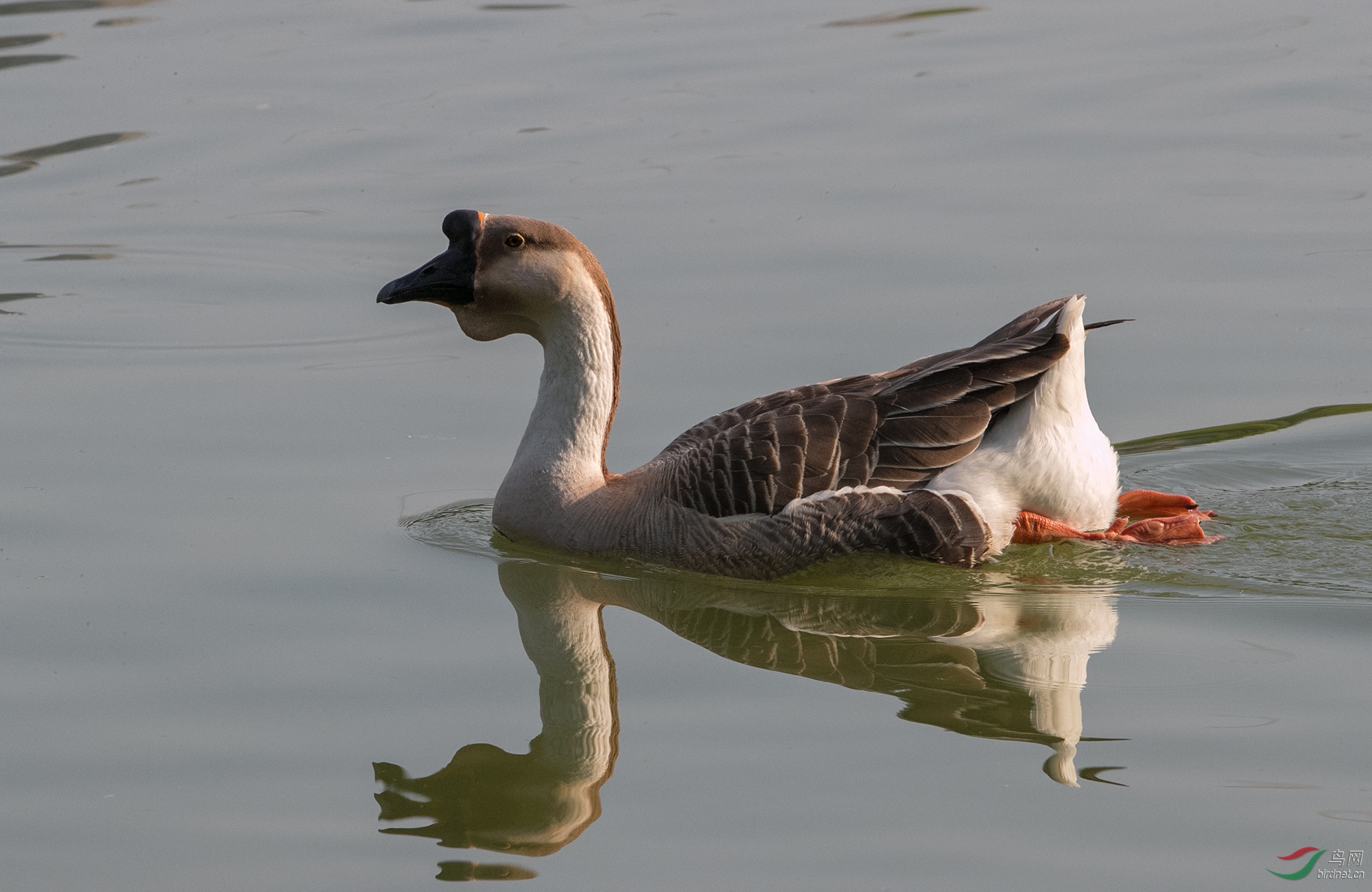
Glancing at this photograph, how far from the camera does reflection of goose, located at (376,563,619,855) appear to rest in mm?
5602

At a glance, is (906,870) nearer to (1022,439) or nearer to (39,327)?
(1022,439)

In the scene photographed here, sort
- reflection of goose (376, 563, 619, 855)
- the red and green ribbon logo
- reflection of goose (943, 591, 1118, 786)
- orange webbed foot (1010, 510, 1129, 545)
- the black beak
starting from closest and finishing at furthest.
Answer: the red and green ribbon logo, reflection of goose (376, 563, 619, 855), reflection of goose (943, 591, 1118, 786), orange webbed foot (1010, 510, 1129, 545), the black beak

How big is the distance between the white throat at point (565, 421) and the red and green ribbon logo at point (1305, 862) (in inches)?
165

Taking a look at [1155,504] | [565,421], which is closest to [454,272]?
[565,421]

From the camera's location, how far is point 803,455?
25.6 feet

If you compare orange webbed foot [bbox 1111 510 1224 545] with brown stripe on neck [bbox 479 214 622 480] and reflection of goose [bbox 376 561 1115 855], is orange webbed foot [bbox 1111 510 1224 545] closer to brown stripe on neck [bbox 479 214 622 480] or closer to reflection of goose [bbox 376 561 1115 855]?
reflection of goose [bbox 376 561 1115 855]

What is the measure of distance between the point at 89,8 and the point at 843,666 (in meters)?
16.5

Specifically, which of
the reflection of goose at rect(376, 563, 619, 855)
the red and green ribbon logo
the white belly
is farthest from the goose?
the red and green ribbon logo

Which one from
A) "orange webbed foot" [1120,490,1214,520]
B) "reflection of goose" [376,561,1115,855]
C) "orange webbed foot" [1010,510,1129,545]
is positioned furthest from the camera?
"orange webbed foot" [1120,490,1214,520]

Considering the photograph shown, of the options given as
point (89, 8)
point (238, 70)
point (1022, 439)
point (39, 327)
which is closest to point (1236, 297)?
point (1022, 439)

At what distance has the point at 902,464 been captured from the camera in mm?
7828

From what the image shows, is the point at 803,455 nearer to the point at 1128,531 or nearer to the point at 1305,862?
the point at 1128,531

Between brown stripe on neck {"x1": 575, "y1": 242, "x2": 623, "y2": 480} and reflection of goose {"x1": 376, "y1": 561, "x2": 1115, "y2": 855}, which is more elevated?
brown stripe on neck {"x1": 575, "y1": 242, "x2": 623, "y2": 480}

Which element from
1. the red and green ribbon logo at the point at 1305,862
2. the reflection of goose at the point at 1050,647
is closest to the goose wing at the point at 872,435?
the reflection of goose at the point at 1050,647
